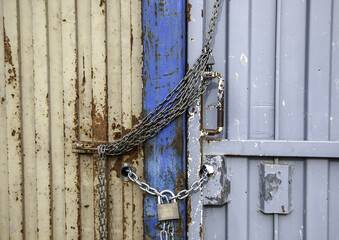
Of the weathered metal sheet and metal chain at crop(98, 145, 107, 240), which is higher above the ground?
the weathered metal sheet

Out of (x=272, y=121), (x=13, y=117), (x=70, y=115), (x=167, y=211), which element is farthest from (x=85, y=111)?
(x=272, y=121)

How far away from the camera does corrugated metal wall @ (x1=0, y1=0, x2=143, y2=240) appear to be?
1.28m

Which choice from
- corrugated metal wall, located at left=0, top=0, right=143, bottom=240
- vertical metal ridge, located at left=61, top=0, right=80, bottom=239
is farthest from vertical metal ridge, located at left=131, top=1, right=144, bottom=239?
vertical metal ridge, located at left=61, top=0, right=80, bottom=239

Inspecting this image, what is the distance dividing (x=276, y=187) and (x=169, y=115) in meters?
0.53

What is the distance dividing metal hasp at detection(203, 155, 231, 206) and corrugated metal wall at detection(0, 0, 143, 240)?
287 millimetres

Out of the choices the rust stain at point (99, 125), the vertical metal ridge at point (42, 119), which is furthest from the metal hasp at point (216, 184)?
the vertical metal ridge at point (42, 119)

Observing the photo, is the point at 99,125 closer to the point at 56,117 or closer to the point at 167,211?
the point at 56,117

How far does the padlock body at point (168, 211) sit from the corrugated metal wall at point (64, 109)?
13cm

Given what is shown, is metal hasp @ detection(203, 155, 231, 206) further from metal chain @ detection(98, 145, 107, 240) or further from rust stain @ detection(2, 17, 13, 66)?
rust stain @ detection(2, 17, 13, 66)

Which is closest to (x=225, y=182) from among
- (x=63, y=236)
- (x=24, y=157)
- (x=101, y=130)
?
(x=101, y=130)

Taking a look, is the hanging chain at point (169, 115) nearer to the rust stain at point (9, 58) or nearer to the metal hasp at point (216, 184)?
the metal hasp at point (216, 184)

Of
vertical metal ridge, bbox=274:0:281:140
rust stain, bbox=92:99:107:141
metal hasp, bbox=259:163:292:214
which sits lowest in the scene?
metal hasp, bbox=259:163:292:214

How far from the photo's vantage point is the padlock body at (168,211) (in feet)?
3.99

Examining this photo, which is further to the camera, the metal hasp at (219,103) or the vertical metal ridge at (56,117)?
the vertical metal ridge at (56,117)
